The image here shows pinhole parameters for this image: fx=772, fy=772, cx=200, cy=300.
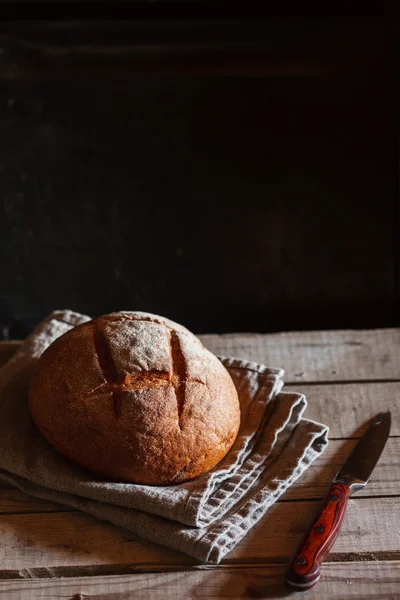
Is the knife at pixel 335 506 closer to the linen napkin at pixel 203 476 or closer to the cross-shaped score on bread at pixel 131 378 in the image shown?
the linen napkin at pixel 203 476

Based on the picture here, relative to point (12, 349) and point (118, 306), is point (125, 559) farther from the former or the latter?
point (118, 306)

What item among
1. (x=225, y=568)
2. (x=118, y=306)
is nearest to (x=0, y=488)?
(x=225, y=568)

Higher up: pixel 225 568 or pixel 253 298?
pixel 225 568

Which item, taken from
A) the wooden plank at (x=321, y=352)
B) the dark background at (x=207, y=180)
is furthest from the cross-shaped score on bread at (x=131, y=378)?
the dark background at (x=207, y=180)

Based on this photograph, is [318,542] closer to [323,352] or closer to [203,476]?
[203,476]

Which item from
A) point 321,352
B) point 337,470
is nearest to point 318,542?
point 337,470
